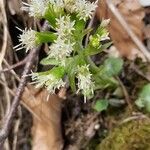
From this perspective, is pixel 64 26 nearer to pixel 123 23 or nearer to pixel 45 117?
pixel 123 23

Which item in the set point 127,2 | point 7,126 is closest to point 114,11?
point 127,2

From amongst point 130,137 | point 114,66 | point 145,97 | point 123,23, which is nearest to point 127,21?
point 123,23

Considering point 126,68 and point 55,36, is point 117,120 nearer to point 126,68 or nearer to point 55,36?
point 126,68

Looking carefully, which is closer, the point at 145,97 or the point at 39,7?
the point at 39,7

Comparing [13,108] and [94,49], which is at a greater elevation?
[94,49]

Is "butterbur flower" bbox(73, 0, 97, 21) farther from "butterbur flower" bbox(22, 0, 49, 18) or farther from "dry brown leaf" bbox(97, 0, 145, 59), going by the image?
"dry brown leaf" bbox(97, 0, 145, 59)

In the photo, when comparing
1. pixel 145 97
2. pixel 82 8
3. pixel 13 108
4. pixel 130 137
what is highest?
pixel 82 8
